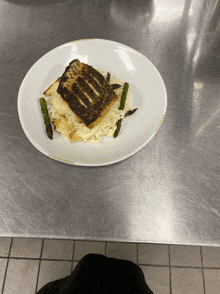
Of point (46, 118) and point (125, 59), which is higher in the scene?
point (125, 59)

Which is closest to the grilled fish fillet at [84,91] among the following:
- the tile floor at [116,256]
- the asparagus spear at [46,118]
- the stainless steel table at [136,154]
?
the asparagus spear at [46,118]

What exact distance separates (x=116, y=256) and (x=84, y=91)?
2.66 metres

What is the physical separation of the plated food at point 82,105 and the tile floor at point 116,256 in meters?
2.27

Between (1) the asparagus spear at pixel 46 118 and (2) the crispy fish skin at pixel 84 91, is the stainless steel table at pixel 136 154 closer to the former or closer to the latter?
(1) the asparagus spear at pixel 46 118

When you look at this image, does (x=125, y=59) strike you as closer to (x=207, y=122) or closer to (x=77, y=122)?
(x=77, y=122)

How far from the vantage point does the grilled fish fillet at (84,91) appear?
74.4 inches

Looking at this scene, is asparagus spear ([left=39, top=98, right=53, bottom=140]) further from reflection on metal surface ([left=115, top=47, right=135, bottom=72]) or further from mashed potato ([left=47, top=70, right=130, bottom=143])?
reflection on metal surface ([left=115, top=47, right=135, bottom=72])

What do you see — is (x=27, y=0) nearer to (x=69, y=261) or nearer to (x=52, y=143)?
(x=52, y=143)

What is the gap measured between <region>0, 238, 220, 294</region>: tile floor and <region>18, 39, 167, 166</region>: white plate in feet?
7.24

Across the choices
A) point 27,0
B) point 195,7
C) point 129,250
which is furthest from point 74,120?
point 129,250

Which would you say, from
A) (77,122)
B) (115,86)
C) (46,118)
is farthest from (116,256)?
(115,86)

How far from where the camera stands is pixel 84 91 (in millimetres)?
1911

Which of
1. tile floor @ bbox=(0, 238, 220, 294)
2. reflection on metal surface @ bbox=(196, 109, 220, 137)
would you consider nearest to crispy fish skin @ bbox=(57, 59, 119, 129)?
reflection on metal surface @ bbox=(196, 109, 220, 137)

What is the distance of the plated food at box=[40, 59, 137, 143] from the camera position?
1899mm
